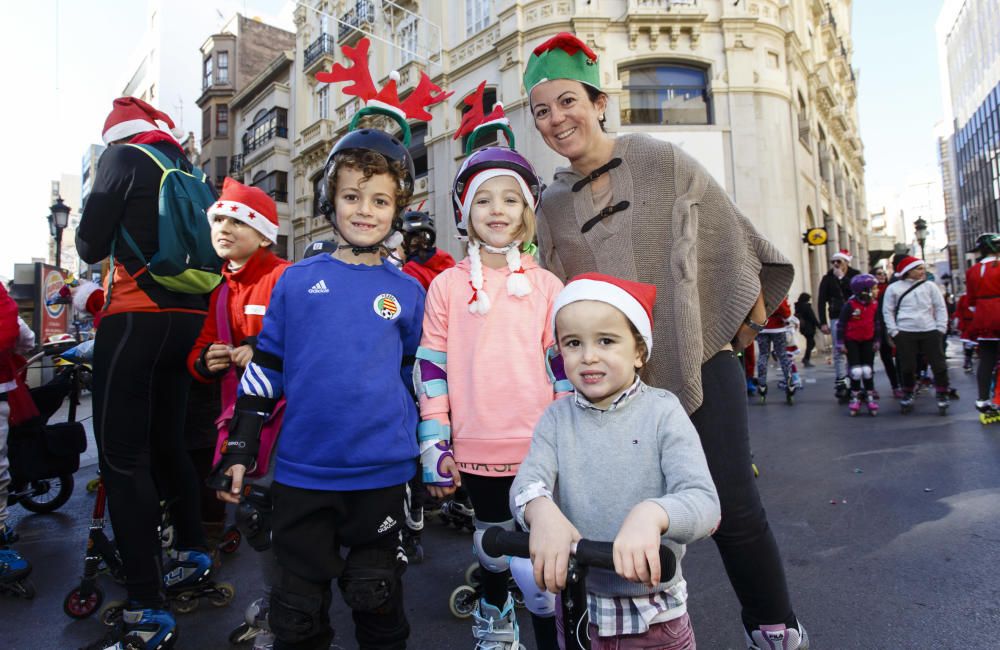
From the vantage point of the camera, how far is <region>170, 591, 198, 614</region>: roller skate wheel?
9.04 feet

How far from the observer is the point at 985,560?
296 cm

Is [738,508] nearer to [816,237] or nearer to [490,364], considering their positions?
[490,364]

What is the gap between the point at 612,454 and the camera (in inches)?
60.1

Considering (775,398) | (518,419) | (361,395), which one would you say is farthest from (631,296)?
(775,398)

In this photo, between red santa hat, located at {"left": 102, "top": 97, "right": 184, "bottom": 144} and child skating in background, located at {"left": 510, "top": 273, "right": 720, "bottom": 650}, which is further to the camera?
red santa hat, located at {"left": 102, "top": 97, "right": 184, "bottom": 144}

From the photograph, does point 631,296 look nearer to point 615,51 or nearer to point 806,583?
point 806,583

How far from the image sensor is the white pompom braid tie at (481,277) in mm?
2041

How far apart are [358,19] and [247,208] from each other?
81.9 ft

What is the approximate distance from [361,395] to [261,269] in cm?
102

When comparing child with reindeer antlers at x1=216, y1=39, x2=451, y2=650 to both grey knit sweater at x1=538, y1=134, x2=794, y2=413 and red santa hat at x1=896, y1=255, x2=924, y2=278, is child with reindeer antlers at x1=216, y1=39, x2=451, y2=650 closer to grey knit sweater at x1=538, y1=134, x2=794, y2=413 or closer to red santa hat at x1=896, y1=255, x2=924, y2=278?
grey knit sweater at x1=538, y1=134, x2=794, y2=413

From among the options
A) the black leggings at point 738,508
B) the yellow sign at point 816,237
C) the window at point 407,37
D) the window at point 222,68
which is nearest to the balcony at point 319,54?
the window at point 407,37

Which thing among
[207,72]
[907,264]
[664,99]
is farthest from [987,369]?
[207,72]

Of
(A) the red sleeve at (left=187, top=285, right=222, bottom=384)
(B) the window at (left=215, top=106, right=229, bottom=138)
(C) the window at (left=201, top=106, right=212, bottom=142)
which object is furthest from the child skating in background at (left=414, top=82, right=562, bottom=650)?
(C) the window at (left=201, top=106, right=212, bottom=142)

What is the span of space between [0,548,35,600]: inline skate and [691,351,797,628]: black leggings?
353cm
